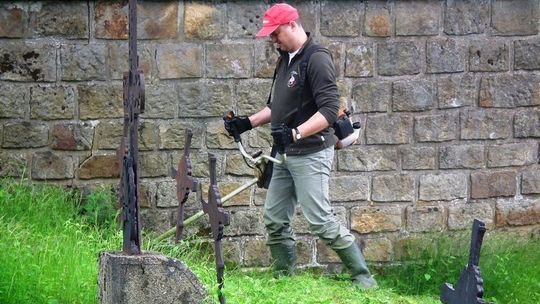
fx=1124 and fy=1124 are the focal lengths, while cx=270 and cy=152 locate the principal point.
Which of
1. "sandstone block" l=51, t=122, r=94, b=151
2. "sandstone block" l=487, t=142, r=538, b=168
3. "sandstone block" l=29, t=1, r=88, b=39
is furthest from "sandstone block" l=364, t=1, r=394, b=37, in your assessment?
"sandstone block" l=51, t=122, r=94, b=151

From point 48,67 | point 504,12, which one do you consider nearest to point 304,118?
point 48,67

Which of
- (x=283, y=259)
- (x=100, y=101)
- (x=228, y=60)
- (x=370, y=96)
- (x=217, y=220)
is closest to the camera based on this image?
(x=217, y=220)

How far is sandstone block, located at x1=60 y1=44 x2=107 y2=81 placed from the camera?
27.7 ft

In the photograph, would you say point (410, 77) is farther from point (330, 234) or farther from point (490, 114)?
point (330, 234)

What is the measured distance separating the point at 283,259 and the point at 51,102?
2.17m

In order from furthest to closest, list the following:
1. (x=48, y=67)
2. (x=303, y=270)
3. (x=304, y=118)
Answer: (x=303, y=270) → (x=48, y=67) → (x=304, y=118)

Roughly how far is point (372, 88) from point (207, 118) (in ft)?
4.53

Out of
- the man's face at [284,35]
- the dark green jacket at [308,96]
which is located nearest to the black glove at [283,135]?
the dark green jacket at [308,96]

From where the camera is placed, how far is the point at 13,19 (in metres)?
8.32

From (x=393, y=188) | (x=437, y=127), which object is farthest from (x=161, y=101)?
(x=437, y=127)

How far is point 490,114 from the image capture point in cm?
944

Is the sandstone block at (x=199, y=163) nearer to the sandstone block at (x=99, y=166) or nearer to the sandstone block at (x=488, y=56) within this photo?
the sandstone block at (x=99, y=166)

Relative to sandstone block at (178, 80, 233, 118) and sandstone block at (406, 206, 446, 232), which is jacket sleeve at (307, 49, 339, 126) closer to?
sandstone block at (178, 80, 233, 118)

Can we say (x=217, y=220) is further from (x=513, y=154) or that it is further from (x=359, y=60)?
(x=513, y=154)
